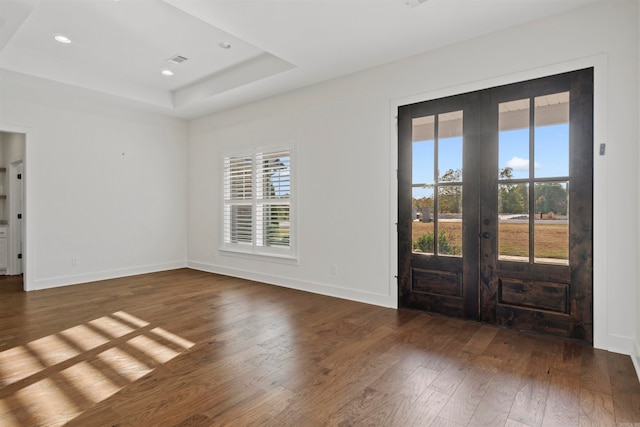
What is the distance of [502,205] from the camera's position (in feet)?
11.5

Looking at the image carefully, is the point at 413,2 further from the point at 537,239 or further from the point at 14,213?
the point at 14,213

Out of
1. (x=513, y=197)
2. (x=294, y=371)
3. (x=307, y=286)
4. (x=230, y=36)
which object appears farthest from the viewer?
(x=307, y=286)

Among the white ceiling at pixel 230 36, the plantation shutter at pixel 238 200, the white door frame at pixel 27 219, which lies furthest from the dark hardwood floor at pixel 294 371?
the white ceiling at pixel 230 36

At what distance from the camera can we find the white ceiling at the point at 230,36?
316 cm

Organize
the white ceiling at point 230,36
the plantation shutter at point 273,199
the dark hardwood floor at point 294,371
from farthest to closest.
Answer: the plantation shutter at point 273,199 → the white ceiling at point 230,36 → the dark hardwood floor at point 294,371

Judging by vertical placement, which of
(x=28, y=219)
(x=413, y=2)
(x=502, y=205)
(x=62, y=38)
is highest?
(x=62, y=38)

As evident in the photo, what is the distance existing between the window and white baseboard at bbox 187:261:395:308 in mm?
380

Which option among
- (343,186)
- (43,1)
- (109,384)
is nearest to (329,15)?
(343,186)

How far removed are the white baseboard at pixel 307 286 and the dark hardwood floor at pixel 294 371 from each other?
0.24m

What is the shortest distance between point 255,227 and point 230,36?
295 cm

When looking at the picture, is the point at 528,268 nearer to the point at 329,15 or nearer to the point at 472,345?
the point at 472,345

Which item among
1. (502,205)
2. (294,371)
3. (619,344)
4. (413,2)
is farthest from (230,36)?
(619,344)

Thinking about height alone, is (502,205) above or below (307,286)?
above

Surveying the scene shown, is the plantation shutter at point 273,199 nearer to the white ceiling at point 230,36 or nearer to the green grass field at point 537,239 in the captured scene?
the white ceiling at point 230,36
